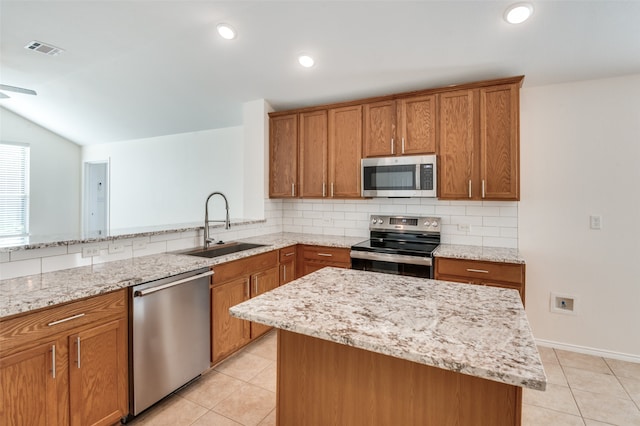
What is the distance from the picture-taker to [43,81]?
385cm

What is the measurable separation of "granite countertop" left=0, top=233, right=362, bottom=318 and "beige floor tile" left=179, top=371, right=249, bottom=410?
2.81 ft

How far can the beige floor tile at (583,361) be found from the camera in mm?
2523

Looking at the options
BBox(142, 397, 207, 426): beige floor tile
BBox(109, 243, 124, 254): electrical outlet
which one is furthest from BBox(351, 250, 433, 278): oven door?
BBox(109, 243, 124, 254): electrical outlet

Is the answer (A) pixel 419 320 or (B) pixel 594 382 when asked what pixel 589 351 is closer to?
(B) pixel 594 382

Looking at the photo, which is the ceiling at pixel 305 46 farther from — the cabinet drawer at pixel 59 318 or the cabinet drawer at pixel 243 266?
the cabinet drawer at pixel 59 318

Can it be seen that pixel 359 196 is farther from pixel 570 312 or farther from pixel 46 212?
pixel 46 212

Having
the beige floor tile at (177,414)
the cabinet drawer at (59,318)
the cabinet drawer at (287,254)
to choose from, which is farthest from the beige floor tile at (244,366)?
the cabinet drawer at (59,318)

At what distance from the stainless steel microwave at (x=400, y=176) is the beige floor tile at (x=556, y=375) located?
5.45ft

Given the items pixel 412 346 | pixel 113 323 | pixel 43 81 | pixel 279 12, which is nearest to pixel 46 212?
pixel 43 81

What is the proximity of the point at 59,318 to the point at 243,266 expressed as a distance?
131 cm

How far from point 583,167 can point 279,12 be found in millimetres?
2834

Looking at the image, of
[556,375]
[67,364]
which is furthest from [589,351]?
[67,364]

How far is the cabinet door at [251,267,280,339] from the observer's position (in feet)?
9.14

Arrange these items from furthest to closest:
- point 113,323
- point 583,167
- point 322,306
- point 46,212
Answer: point 46,212, point 583,167, point 113,323, point 322,306
